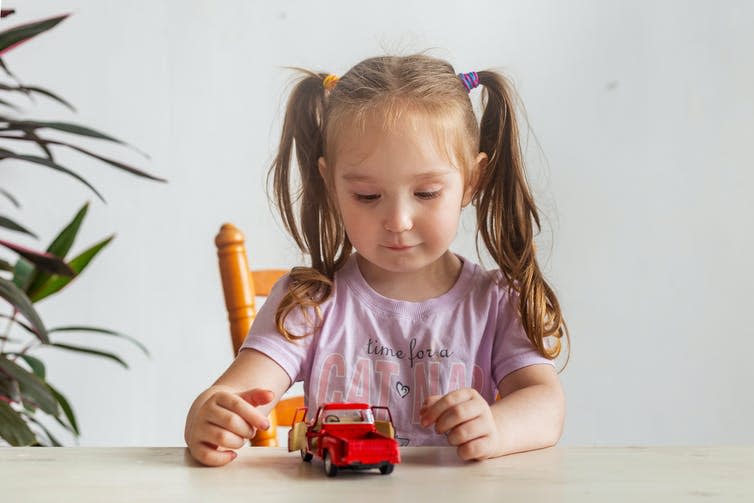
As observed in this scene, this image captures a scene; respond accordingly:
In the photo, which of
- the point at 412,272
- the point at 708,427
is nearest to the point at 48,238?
the point at 412,272

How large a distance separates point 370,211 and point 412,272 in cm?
20

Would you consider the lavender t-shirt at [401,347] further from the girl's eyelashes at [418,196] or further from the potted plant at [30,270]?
the potted plant at [30,270]

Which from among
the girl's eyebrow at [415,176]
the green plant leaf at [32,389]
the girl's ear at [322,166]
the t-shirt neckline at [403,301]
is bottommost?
the green plant leaf at [32,389]

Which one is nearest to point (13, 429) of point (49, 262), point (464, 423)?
point (49, 262)

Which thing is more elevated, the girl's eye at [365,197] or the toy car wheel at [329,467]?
the girl's eye at [365,197]

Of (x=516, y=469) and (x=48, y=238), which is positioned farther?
(x=48, y=238)

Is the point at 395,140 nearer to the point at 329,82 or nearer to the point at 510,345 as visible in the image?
the point at 329,82

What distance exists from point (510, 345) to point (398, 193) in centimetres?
27

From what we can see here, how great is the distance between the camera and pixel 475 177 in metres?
1.08

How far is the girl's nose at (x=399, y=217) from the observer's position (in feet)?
3.02

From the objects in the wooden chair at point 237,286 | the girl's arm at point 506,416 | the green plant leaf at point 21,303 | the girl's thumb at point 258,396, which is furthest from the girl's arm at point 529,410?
the green plant leaf at point 21,303

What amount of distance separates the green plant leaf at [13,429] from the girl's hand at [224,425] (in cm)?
50

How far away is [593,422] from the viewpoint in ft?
7.33

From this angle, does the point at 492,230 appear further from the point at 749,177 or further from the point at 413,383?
the point at 749,177
